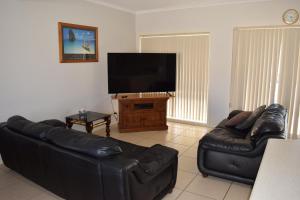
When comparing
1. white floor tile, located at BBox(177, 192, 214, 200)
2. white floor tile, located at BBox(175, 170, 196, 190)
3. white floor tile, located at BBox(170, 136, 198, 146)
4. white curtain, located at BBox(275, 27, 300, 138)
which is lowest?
white floor tile, located at BBox(177, 192, 214, 200)

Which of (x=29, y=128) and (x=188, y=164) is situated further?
(x=188, y=164)

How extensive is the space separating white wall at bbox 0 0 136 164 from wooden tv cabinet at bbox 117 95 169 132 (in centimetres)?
59

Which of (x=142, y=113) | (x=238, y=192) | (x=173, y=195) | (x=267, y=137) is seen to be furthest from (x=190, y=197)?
(x=142, y=113)

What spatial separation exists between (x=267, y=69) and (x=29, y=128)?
4117mm

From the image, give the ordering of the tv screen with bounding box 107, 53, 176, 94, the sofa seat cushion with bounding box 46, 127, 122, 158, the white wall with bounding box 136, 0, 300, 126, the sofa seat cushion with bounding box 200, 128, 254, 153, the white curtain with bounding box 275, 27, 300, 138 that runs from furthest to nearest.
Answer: the tv screen with bounding box 107, 53, 176, 94 → the white wall with bounding box 136, 0, 300, 126 → the white curtain with bounding box 275, 27, 300, 138 → the sofa seat cushion with bounding box 200, 128, 254, 153 → the sofa seat cushion with bounding box 46, 127, 122, 158

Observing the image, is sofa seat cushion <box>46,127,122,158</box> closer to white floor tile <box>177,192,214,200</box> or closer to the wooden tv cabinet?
white floor tile <box>177,192,214,200</box>

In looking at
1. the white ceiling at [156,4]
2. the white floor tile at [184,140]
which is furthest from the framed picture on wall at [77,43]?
the white floor tile at [184,140]

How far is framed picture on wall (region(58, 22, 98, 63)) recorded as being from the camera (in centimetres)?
429

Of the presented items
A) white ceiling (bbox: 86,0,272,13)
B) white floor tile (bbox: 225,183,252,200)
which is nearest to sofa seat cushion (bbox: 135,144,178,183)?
white floor tile (bbox: 225,183,252,200)

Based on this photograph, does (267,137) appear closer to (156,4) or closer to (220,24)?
(220,24)

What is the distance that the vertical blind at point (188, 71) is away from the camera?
541 cm

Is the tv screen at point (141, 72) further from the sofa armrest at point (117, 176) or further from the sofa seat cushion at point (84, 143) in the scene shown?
the sofa armrest at point (117, 176)

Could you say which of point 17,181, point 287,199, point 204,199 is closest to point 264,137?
point 204,199

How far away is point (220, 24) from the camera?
16.4ft
